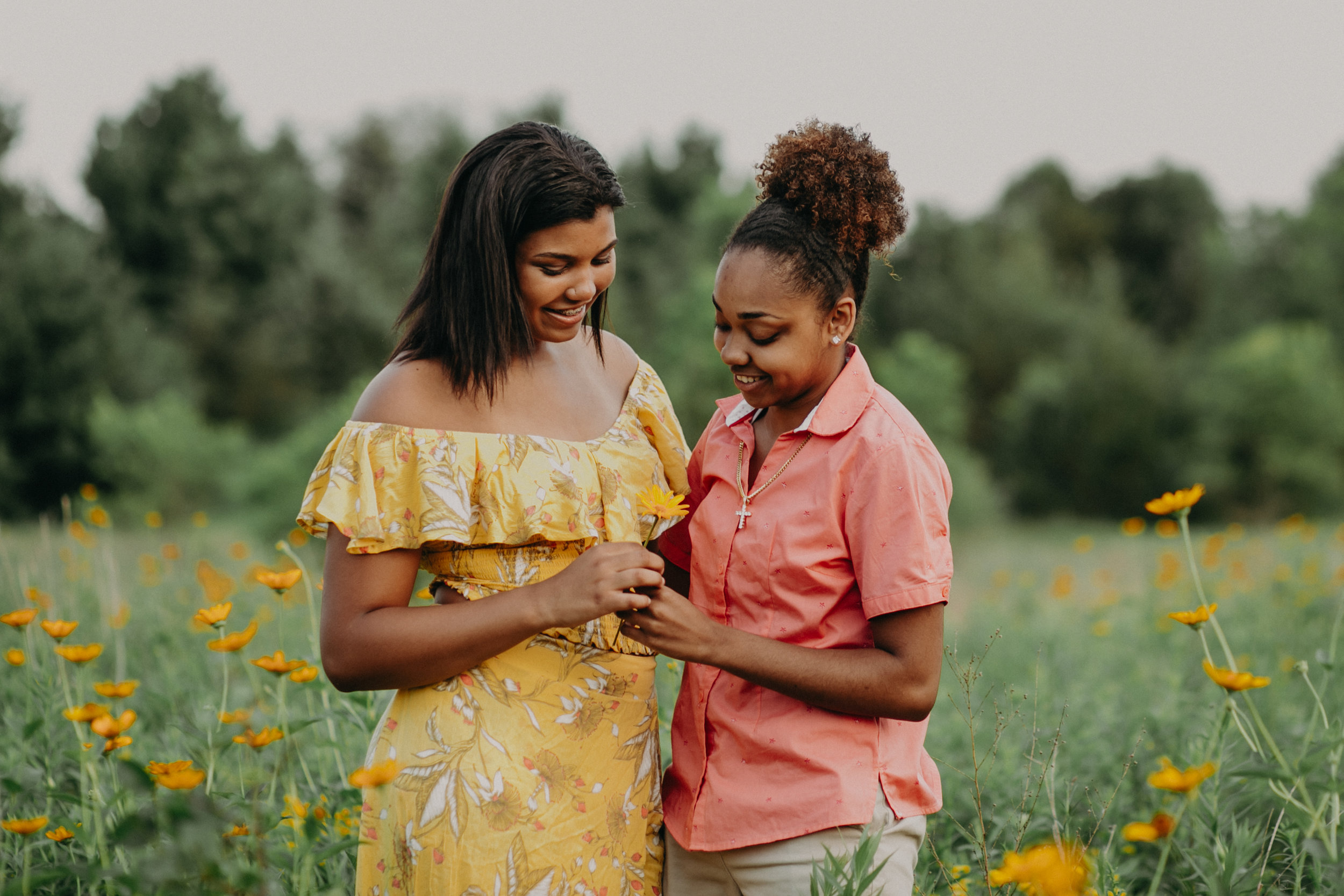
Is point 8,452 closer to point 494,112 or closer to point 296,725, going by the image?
point 494,112

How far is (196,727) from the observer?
→ 2709mm

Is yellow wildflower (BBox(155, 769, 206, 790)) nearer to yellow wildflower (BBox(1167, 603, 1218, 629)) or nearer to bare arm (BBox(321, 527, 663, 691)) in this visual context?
bare arm (BBox(321, 527, 663, 691))

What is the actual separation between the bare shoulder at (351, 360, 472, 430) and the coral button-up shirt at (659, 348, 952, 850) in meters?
0.52

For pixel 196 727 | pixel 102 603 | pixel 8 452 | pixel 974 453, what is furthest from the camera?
pixel 974 453

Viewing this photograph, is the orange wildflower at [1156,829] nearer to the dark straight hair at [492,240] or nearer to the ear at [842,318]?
the ear at [842,318]

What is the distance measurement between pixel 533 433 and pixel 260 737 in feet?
2.21

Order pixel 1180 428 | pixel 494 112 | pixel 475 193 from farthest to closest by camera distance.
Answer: pixel 1180 428, pixel 494 112, pixel 475 193

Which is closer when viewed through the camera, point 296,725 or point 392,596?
point 392,596

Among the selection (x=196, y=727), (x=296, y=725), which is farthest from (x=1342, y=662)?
(x=196, y=727)

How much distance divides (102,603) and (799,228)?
3.12 meters

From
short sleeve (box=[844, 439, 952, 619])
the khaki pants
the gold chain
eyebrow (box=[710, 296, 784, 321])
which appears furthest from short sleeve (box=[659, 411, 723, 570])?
the khaki pants

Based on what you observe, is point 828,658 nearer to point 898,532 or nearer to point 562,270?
point 898,532

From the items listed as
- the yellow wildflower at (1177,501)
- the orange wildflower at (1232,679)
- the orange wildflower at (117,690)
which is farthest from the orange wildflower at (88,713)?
the yellow wildflower at (1177,501)

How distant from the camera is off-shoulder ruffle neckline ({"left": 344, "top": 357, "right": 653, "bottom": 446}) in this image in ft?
5.60
